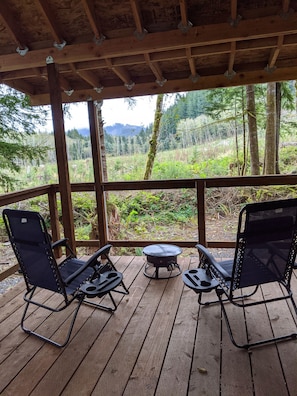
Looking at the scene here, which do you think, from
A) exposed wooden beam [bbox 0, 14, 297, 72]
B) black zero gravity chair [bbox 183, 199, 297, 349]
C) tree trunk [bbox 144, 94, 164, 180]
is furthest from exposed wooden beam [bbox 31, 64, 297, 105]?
tree trunk [bbox 144, 94, 164, 180]

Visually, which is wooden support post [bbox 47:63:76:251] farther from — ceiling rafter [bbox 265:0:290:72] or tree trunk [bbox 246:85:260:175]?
tree trunk [bbox 246:85:260:175]

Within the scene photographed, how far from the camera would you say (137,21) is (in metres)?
2.72

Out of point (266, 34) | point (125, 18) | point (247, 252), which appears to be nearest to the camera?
point (247, 252)

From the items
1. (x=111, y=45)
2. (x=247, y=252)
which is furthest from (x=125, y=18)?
(x=247, y=252)

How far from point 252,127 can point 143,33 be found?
15.6ft

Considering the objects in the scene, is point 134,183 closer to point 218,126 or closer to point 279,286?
point 279,286

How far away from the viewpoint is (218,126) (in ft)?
25.5

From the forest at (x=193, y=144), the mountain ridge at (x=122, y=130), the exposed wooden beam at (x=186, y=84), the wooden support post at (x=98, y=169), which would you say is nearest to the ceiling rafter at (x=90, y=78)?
the exposed wooden beam at (x=186, y=84)

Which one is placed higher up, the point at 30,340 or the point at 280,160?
the point at 280,160

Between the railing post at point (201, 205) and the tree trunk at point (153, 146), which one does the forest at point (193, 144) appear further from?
the railing post at point (201, 205)

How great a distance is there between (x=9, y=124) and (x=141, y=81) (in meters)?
3.42

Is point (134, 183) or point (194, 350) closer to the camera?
point (194, 350)

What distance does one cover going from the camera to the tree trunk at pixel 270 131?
6566mm

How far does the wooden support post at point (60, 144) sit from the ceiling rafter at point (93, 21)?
663 mm
